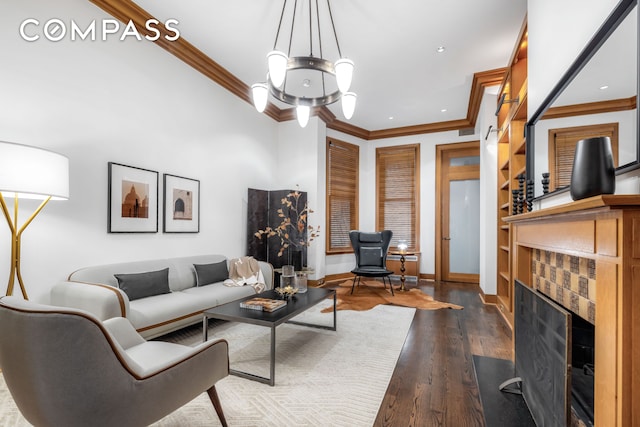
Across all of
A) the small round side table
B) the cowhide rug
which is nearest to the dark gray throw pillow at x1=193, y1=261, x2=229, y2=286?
the cowhide rug

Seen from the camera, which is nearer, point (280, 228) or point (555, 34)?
point (555, 34)

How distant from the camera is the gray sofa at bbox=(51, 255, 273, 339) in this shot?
2.35 metres

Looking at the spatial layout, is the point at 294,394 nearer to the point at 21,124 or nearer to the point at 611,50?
the point at 611,50

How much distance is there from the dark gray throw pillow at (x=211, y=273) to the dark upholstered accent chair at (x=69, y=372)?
7.87 ft

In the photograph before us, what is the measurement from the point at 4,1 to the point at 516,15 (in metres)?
4.42

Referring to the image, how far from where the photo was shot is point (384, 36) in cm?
353

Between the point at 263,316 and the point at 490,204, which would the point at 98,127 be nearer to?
the point at 263,316

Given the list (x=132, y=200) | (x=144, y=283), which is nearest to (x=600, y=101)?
(x=144, y=283)

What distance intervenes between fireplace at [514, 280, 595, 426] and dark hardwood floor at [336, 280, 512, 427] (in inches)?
16.3

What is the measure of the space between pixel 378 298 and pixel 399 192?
2768mm

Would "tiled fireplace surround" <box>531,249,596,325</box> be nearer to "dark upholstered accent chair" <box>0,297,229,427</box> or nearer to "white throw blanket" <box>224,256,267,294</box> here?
"dark upholstered accent chair" <box>0,297,229,427</box>

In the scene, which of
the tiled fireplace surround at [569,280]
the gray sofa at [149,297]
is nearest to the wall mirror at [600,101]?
the tiled fireplace surround at [569,280]

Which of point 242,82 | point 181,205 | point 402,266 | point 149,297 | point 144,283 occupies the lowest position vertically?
point 402,266

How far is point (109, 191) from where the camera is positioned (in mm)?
3045
